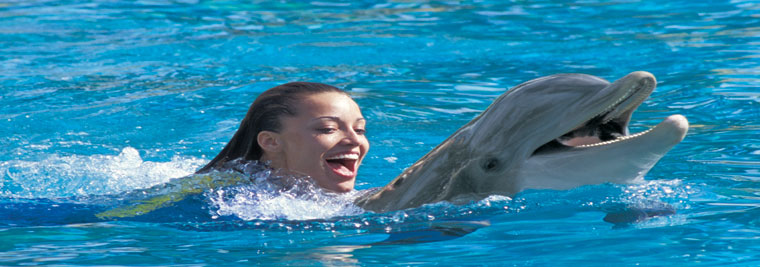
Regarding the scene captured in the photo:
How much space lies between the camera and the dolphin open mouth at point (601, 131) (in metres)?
3.87

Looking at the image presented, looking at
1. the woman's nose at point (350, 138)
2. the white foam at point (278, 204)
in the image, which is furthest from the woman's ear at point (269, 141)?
the woman's nose at point (350, 138)

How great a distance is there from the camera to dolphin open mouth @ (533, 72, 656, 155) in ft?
12.7

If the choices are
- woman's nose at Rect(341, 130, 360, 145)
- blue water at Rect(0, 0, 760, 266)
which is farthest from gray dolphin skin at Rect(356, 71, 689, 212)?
woman's nose at Rect(341, 130, 360, 145)

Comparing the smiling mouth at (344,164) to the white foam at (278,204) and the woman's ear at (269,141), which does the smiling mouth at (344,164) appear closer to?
the white foam at (278,204)

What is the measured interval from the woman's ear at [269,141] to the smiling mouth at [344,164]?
32 cm

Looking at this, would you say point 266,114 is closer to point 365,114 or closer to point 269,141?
point 269,141

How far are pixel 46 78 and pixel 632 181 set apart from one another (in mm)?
6961

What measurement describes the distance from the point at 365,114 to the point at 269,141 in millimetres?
2803

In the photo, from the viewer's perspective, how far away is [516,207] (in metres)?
4.46

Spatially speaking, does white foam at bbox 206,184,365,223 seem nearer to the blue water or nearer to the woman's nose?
the blue water

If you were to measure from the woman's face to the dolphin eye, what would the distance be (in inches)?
39.5

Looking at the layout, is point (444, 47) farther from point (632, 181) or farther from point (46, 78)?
point (632, 181)

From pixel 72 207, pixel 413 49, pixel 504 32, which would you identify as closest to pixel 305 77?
pixel 413 49

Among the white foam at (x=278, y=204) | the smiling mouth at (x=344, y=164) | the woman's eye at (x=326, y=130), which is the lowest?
the white foam at (x=278, y=204)
